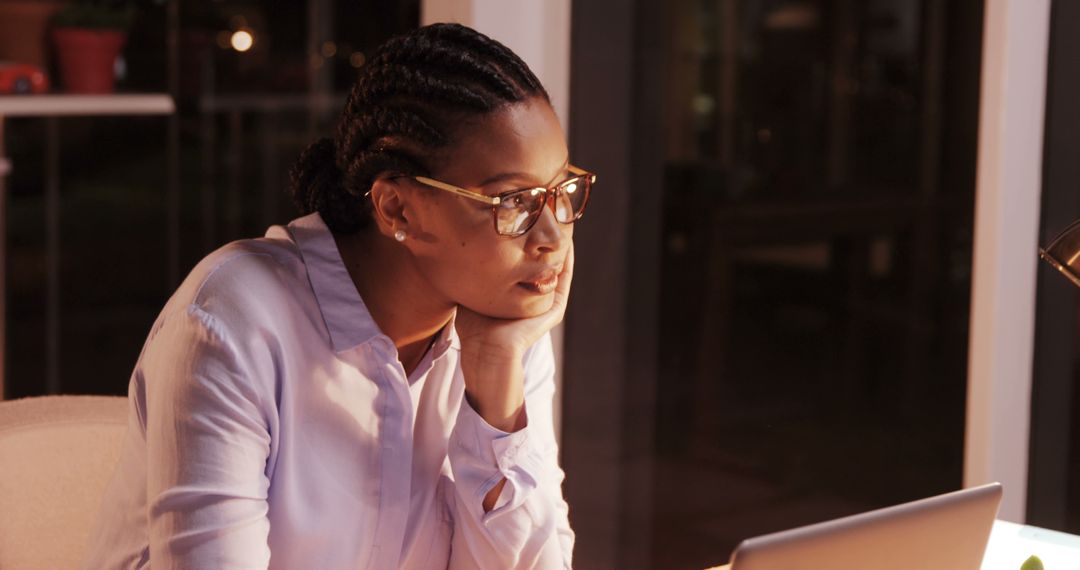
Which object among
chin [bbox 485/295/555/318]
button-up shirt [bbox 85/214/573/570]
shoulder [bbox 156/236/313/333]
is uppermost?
shoulder [bbox 156/236/313/333]

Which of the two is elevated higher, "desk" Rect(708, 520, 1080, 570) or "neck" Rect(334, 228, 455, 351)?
"neck" Rect(334, 228, 455, 351)

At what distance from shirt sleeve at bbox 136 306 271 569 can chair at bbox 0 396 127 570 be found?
0.35 m

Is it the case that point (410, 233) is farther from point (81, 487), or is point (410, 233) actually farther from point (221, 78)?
point (221, 78)

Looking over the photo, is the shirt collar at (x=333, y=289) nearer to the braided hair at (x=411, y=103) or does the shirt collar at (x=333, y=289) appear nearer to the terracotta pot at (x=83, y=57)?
the braided hair at (x=411, y=103)

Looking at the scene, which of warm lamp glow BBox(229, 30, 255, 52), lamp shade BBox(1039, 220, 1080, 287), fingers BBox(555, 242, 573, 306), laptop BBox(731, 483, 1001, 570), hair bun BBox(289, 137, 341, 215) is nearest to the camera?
laptop BBox(731, 483, 1001, 570)

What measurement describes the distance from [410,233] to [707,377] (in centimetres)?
170

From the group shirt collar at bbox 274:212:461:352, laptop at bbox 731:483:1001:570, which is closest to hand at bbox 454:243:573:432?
shirt collar at bbox 274:212:461:352

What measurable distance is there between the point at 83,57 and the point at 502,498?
2.93 m

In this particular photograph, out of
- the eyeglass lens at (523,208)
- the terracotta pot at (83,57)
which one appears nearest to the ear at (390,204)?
the eyeglass lens at (523,208)

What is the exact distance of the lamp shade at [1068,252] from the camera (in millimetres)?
1390

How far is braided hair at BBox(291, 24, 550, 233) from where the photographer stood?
136 centimetres

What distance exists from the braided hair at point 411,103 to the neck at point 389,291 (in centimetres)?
3

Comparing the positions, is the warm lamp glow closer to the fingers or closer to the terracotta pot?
the terracotta pot

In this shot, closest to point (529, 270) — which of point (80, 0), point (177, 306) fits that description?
point (177, 306)
